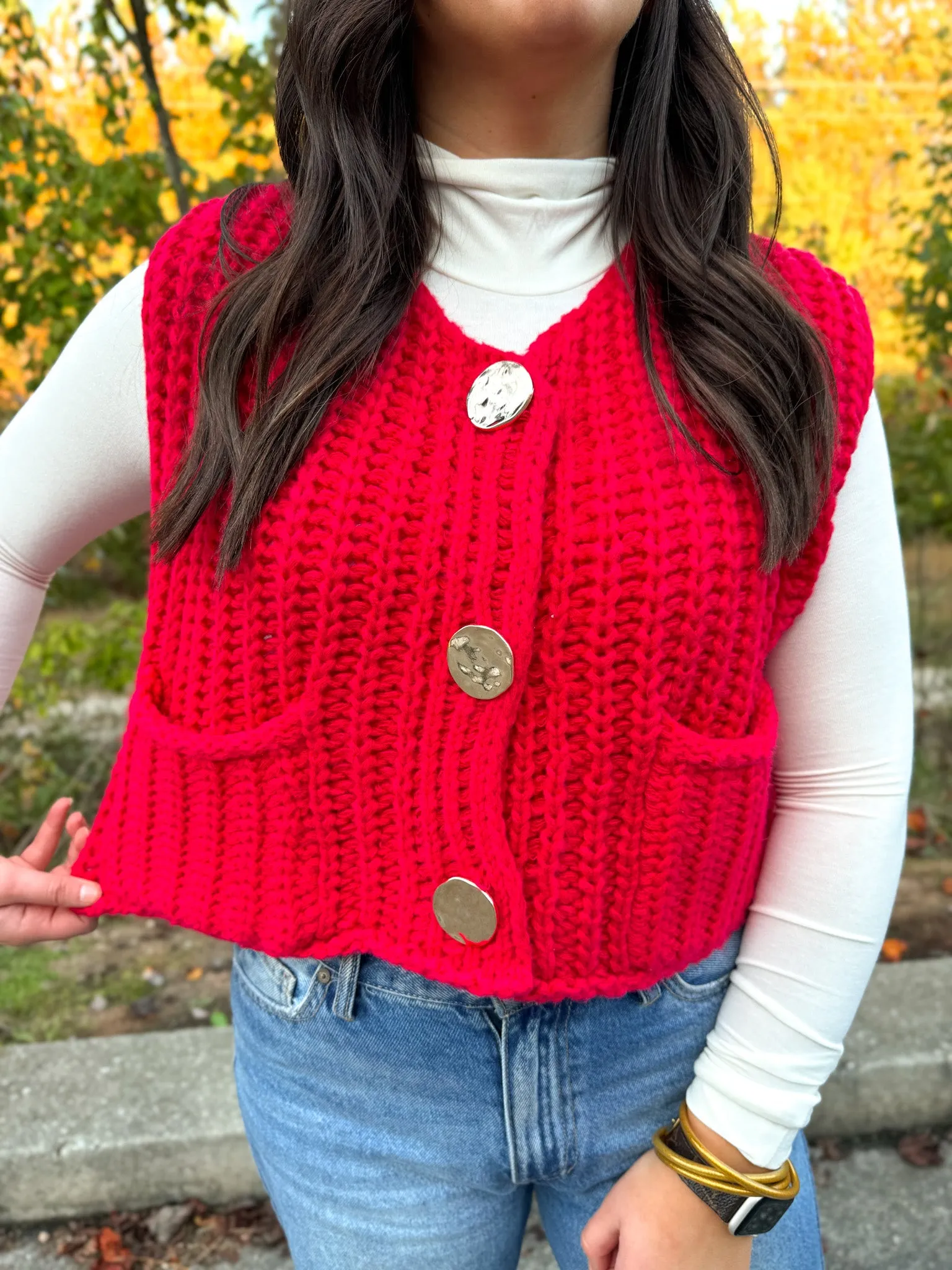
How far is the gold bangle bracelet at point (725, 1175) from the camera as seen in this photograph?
95 cm

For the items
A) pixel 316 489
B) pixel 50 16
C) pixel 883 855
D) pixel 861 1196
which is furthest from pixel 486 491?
pixel 50 16

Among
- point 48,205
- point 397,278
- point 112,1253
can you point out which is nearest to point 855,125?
point 48,205

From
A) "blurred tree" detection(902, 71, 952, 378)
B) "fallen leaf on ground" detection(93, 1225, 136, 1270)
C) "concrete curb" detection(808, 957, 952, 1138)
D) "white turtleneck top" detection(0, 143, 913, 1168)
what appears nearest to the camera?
"white turtleneck top" detection(0, 143, 913, 1168)

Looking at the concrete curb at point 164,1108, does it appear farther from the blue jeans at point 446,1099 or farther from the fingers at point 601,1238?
the fingers at point 601,1238

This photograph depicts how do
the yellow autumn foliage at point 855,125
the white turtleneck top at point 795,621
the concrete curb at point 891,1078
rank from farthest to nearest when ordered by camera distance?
the yellow autumn foliage at point 855,125
the concrete curb at point 891,1078
the white turtleneck top at point 795,621

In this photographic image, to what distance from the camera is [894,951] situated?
2.78 m

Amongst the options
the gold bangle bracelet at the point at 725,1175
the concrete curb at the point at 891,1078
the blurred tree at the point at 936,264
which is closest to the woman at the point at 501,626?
the gold bangle bracelet at the point at 725,1175

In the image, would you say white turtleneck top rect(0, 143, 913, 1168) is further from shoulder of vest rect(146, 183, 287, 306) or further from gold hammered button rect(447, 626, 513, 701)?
gold hammered button rect(447, 626, 513, 701)

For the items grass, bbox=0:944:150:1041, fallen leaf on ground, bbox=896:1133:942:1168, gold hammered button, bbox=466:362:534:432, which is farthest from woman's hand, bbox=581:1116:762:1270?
grass, bbox=0:944:150:1041

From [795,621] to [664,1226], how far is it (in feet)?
1.95

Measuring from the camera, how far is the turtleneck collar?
985mm

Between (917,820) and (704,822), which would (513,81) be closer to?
(704,822)

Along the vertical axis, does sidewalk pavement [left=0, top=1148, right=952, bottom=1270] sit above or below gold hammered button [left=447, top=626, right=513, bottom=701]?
below

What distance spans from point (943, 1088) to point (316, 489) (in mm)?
2079
